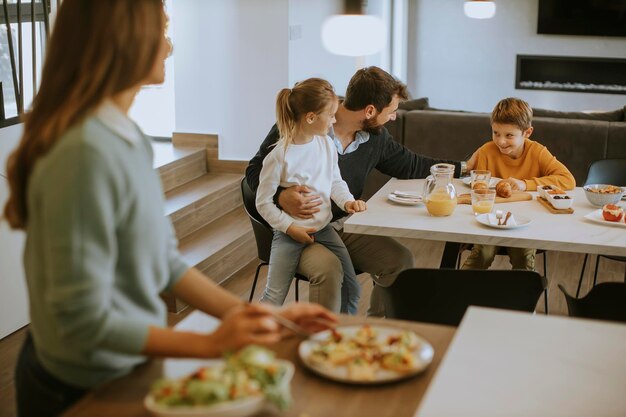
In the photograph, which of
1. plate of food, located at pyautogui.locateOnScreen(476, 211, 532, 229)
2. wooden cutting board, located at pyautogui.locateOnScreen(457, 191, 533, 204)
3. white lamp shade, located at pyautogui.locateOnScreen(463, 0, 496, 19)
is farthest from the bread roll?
white lamp shade, located at pyautogui.locateOnScreen(463, 0, 496, 19)

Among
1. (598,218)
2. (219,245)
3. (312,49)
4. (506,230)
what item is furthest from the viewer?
(312,49)

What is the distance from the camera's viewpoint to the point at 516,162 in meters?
3.33

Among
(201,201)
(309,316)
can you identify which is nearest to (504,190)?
(309,316)

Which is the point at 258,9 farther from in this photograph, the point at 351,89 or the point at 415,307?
the point at 415,307

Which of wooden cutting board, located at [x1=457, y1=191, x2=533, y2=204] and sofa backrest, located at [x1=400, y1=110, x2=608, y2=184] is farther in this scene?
sofa backrest, located at [x1=400, y1=110, x2=608, y2=184]

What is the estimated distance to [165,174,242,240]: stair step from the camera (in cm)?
462

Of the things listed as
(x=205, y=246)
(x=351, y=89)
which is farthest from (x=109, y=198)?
(x=205, y=246)

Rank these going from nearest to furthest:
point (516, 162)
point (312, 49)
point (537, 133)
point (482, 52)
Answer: point (516, 162), point (537, 133), point (312, 49), point (482, 52)

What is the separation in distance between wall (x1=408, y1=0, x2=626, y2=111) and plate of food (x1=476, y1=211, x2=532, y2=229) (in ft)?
19.2

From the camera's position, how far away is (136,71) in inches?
49.1

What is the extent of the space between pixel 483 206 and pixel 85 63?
1.81 m

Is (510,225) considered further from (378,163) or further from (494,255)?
(378,163)

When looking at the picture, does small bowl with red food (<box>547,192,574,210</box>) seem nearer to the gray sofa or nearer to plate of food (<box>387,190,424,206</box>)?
plate of food (<box>387,190,424,206</box>)

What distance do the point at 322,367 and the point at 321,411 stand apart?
111mm
